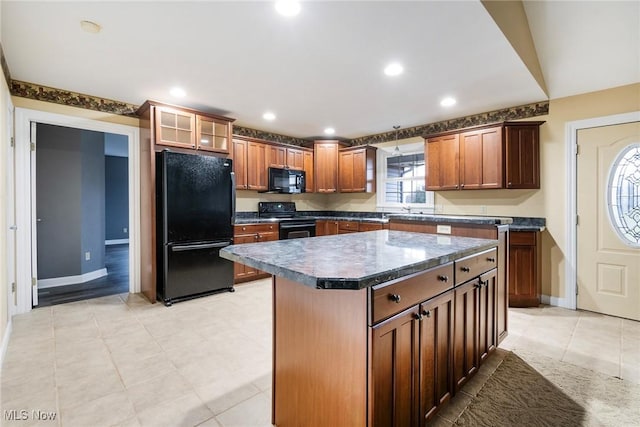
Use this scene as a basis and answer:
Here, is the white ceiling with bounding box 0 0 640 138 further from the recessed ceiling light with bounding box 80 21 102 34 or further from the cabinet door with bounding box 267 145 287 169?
the cabinet door with bounding box 267 145 287 169

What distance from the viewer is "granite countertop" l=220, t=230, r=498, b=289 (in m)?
1.11

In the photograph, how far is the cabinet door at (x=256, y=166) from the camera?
4910 mm

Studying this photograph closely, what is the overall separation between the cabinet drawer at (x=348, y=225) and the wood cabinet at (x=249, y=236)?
48.1 inches

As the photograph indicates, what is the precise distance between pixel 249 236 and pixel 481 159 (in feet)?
11.0

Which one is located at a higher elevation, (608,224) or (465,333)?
(608,224)

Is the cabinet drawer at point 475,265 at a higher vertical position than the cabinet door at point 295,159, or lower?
lower

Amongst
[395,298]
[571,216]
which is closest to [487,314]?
[395,298]

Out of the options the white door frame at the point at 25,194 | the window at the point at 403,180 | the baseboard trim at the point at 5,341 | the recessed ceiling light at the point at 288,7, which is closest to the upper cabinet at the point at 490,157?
the window at the point at 403,180

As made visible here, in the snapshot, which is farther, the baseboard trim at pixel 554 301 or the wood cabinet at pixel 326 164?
the wood cabinet at pixel 326 164

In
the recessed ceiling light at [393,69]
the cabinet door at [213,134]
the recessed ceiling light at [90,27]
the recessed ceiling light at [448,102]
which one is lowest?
the cabinet door at [213,134]

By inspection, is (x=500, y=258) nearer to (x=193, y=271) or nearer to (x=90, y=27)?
(x=193, y=271)

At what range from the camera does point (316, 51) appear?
2.55 metres

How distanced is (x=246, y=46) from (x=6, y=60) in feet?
7.33

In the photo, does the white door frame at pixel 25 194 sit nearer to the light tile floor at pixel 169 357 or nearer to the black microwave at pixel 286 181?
the light tile floor at pixel 169 357
